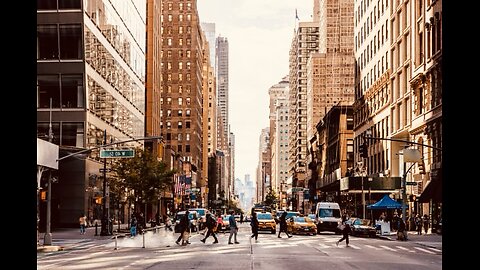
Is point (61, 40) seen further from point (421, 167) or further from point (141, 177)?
point (421, 167)

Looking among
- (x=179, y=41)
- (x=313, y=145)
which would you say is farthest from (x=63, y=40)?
(x=179, y=41)

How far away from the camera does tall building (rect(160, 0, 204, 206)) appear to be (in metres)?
185

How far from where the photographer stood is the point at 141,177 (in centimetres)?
6750

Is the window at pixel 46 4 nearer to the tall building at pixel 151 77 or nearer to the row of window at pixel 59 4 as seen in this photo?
the row of window at pixel 59 4

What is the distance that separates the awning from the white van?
7.86 metres

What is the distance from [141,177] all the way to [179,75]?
12013 cm

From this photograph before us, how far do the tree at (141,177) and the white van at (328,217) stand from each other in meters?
16.4

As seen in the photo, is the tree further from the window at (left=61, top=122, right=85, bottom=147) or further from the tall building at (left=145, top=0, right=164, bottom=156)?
the tall building at (left=145, top=0, right=164, bottom=156)

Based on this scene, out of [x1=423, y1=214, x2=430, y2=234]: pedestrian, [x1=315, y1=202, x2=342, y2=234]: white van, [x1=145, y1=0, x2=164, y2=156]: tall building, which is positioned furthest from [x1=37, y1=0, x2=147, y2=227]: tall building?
[x1=145, y1=0, x2=164, y2=156]: tall building

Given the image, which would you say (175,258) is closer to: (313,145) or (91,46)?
(91,46)

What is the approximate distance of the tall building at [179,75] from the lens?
→ 608 feet

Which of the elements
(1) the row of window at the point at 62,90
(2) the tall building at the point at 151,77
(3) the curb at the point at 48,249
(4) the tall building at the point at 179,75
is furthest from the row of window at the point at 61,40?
(4) the tall building at the point at 179,75
